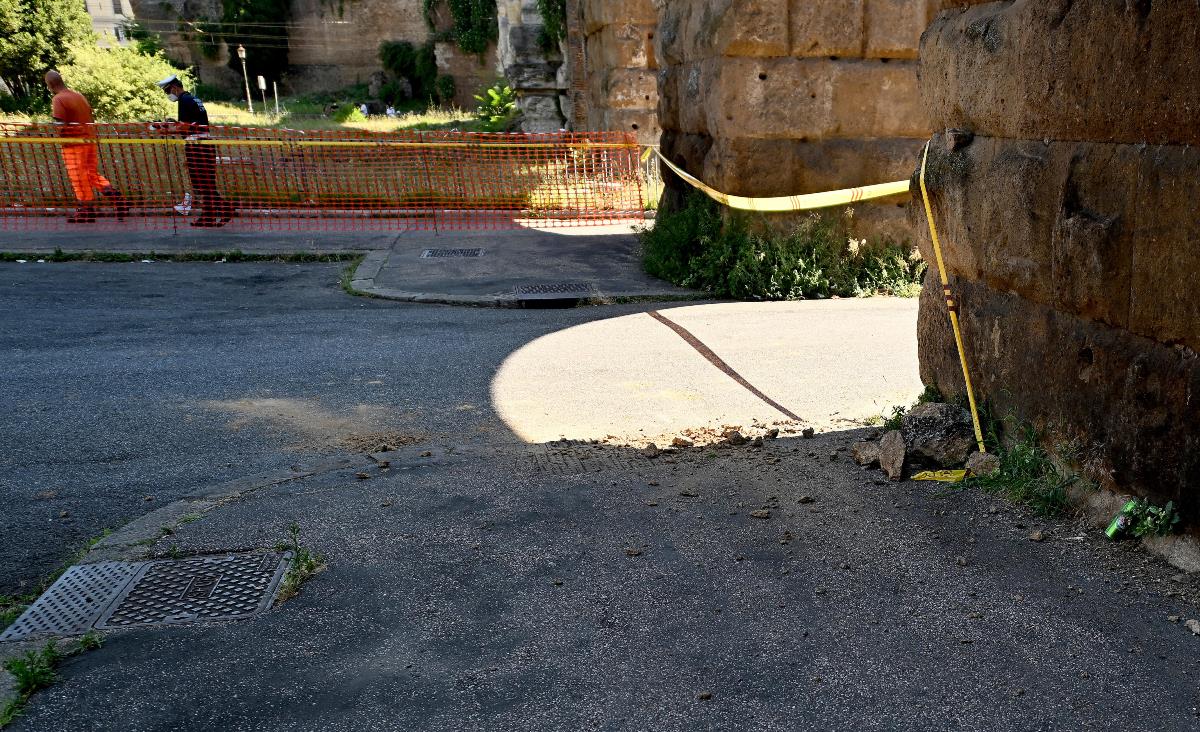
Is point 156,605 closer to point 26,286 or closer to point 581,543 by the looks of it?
point 581,543

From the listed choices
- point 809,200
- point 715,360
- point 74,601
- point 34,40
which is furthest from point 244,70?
point 74,601

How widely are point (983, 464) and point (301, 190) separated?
1417 centimetres

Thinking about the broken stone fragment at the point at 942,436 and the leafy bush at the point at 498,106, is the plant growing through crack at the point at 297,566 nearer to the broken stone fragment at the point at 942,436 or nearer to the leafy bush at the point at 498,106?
the broken stone fragment at the point at 942,436

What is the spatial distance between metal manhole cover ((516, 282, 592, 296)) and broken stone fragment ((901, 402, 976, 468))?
5.04 meters

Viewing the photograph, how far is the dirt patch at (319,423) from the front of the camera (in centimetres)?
491

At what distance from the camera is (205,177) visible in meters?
13.2

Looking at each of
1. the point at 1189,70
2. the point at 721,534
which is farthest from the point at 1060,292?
the point at 721,534

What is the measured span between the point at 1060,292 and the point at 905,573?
1169mm

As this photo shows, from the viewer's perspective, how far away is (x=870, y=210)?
835 cm

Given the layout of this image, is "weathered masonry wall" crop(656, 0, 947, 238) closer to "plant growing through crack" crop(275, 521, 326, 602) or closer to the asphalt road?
the asphalt road

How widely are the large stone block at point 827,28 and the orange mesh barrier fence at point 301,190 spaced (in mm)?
5672

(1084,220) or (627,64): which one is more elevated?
(627,64)

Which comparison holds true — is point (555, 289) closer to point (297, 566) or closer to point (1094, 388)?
point (297, 566)

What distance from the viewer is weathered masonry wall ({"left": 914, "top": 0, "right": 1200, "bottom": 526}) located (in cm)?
272
